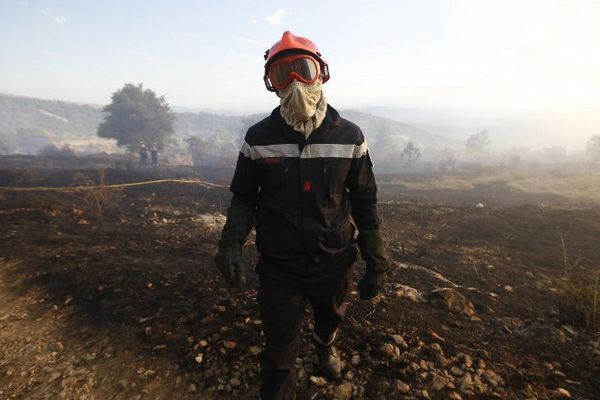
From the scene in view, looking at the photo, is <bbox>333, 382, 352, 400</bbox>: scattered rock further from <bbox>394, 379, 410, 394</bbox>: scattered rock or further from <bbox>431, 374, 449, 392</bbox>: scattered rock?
<bbox>431, 374, 449, 392</bbox>: scattered rock

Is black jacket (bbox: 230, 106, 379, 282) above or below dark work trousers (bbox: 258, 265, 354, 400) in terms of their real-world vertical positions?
above

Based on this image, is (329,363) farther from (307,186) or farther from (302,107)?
(302,107)

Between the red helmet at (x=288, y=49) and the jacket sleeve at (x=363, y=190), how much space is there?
622mm

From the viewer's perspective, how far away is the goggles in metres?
1.88

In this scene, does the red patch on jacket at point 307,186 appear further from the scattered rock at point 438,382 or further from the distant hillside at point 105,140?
the distant hillside at point 105,140

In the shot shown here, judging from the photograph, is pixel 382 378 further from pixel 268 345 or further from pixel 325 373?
pixel 268 345

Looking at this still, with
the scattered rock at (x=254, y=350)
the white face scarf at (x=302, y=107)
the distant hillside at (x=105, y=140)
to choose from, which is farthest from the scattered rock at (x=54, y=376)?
the distant hillside at (x=105, y=140)

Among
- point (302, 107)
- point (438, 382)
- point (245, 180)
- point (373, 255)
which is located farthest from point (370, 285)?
point (302, 107)

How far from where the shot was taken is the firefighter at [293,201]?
1812 millimetres

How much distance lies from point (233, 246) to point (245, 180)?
0.41m

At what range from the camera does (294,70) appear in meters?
1.90

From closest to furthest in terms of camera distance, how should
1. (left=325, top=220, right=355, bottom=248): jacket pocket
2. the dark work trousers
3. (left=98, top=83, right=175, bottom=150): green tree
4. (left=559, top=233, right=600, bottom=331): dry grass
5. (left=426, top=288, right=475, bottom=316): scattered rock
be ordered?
the dark work trousers
(left=325, top=220, right=355, bottom=248): jacket pocket
(left=559, top=233, right=600, bottom=331): dry grass
(left=426, top=288, right=475, bottom=316): scattered rock
(left=98, top=83, right=175, bottom=150): green tree

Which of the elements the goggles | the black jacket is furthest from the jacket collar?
the goggles

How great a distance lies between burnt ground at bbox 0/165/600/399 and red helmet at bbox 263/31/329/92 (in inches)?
82.3
